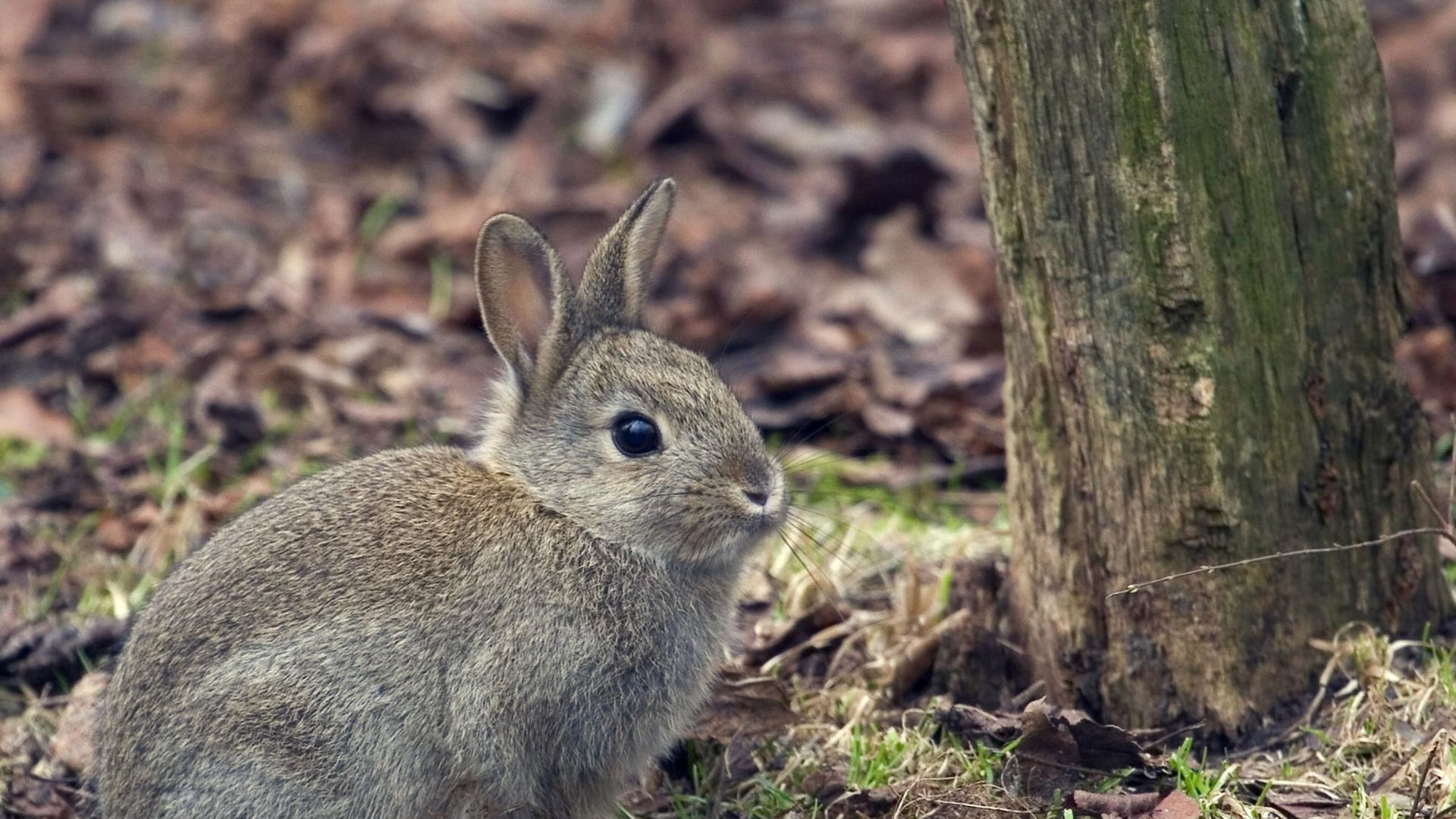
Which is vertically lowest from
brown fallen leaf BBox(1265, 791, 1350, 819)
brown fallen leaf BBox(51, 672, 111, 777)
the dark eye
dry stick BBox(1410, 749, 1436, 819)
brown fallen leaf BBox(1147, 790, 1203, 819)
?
brown fallen leaf BBox(1265, 791, 1350, 819)

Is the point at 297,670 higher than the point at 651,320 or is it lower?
lower

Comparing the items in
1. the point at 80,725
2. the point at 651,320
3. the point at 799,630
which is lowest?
the point at 799,630

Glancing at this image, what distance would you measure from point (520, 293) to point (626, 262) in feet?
1.20

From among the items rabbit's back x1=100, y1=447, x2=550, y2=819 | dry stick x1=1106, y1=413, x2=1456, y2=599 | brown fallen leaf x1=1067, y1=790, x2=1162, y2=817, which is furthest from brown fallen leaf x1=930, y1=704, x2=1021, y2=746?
rabbit's back x1=100, y1=447, x2=550, y2=819

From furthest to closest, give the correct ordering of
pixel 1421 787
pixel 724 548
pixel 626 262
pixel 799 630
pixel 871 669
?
pixel 799 630, pixel 871 669, pixel 626 262, pixel 724 548, pixel 1421 787

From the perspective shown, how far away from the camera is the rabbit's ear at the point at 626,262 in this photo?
544cm

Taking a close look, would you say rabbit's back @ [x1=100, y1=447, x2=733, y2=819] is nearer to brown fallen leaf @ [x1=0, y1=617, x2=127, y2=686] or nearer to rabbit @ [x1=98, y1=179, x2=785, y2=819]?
rabbit @ [x1=98, y1=179, x2=785, y2=819]

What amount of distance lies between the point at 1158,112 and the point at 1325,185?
0.60m

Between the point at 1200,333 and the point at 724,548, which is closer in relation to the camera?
the point at 1200,333

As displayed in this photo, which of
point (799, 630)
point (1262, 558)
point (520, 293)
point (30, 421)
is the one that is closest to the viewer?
point (1262, 558)

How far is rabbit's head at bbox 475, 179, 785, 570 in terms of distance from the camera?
5.10 meters

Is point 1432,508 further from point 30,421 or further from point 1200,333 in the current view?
point 30,421

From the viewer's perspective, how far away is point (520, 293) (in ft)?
17.7

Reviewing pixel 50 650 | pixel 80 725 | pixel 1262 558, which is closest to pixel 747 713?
pixel 1262 558
